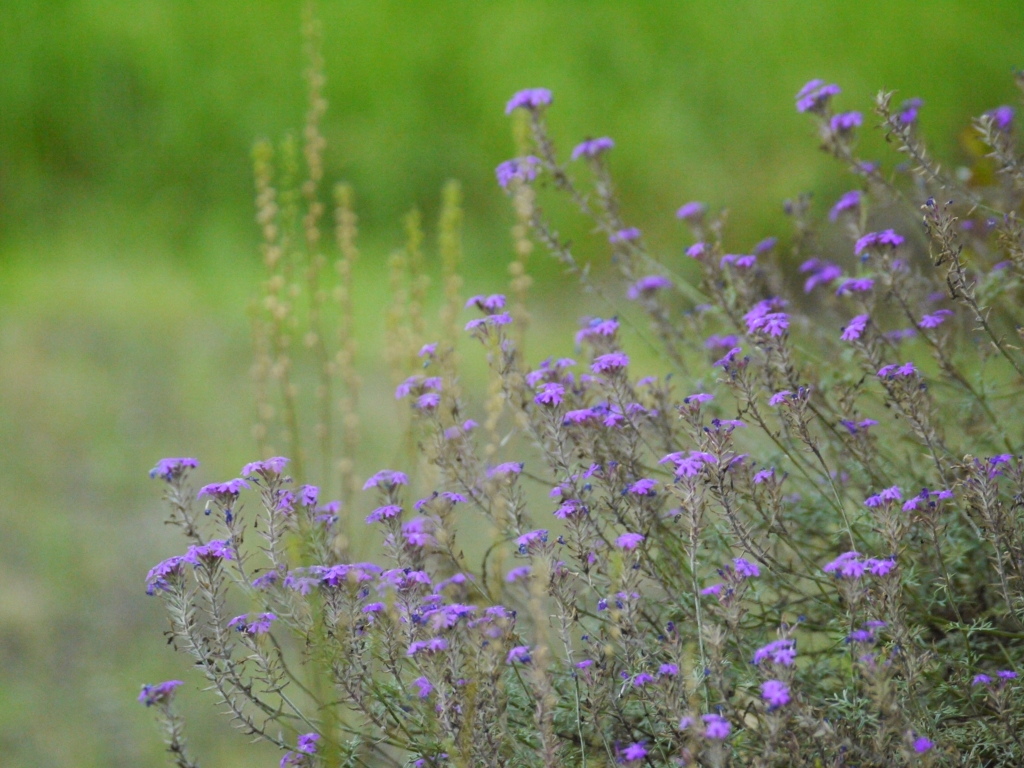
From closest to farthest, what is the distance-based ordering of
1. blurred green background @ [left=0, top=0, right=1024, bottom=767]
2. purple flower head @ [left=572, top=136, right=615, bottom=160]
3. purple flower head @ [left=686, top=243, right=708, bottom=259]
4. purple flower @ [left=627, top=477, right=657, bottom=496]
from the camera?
purple flower @ [left=627, top=477, right=657, bottom=496] < purple flower head @ [left=686, top=243, right=708, bottom=259] < purple flower head @ [left=572, top=136, right=615, bottom=160] < blurred green background @ [left=0, top=0, right=1024, bottom=767]

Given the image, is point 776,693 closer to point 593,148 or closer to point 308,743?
point 308,743

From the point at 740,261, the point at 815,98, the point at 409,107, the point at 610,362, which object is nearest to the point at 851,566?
the point at 610,362

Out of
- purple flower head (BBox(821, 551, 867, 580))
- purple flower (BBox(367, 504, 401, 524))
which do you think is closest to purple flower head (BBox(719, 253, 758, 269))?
purple flower head (BBox(821, 551, 867, 580))

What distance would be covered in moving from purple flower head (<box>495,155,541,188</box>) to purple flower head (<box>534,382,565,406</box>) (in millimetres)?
600

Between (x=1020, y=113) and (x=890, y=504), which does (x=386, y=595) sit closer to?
(x=890, y=504)

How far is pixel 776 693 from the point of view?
47.1 inches

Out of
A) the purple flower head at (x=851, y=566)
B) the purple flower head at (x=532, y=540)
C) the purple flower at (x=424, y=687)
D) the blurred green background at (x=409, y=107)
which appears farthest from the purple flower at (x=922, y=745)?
the blurred green background at (x=409, y=107)

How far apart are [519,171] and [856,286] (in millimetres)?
684

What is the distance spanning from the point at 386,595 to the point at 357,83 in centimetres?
501

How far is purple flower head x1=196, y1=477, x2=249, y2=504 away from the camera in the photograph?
1.48 m

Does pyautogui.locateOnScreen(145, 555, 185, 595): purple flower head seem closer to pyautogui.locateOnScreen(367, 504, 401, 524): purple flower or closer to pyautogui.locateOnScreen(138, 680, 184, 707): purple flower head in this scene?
pyautogui.locateOnScreen(138, 680, 184, 707): purple flower head

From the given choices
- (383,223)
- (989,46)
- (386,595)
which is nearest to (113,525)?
(386,595)

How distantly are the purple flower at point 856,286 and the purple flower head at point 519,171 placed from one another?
64 cm

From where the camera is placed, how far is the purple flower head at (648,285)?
2264mm
